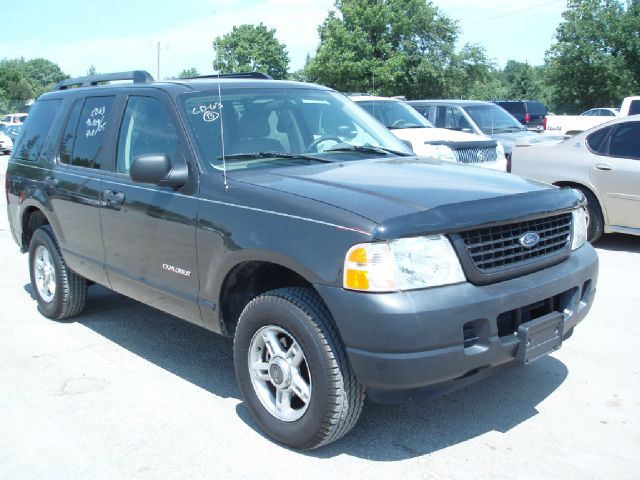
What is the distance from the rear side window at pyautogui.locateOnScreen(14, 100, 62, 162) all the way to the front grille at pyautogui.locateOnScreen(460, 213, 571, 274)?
3899mm

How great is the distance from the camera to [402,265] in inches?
121

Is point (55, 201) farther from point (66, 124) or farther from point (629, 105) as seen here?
point (629, 105)

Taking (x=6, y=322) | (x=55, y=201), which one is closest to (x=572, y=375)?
(x=55, y=201)

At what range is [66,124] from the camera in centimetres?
548

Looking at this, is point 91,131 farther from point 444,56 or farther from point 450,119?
point 444,56

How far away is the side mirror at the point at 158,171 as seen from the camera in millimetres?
3918

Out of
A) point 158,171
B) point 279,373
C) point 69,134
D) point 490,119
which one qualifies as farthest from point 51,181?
point 490,119

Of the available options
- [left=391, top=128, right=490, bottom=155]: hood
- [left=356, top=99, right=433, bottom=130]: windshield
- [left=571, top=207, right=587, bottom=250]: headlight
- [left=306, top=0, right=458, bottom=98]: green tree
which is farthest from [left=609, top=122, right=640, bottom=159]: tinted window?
[left=306, top=0, right=458, bottom=98]: green tree

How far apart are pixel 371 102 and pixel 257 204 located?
882 cm

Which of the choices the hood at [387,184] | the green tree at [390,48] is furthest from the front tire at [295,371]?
the green tree at [390,48]

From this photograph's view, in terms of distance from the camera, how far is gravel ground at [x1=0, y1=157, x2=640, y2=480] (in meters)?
3.37

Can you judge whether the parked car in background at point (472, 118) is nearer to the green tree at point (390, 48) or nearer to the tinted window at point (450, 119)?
the tinted window at point (450, 119)

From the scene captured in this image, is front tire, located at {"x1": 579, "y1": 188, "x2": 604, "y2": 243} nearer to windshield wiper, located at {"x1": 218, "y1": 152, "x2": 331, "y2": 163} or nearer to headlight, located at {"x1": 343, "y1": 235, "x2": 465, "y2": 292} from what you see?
windshield wiper, located at {"x1": 218, "y1": 152, "x2": 331, "y2": 163}

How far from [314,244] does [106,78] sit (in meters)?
3.11
